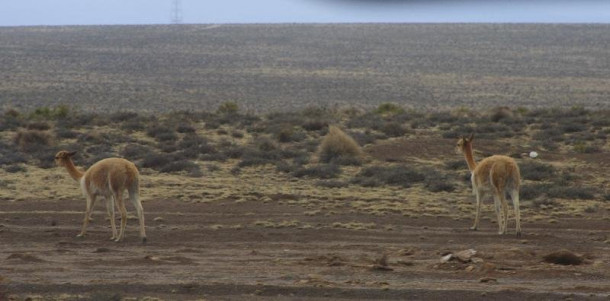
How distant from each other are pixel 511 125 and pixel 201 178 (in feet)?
48.6

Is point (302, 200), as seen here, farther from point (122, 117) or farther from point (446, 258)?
point (122, 117)

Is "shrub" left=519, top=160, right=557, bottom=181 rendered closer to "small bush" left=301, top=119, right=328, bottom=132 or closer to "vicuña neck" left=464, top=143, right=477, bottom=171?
"vicuña neck" left=464, top=143, right=477, bottom=171

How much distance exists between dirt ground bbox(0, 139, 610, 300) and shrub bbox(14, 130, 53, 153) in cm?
550

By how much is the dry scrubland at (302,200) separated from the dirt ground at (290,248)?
44mm

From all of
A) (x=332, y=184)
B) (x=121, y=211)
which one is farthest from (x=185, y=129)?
(x=121, y=211)

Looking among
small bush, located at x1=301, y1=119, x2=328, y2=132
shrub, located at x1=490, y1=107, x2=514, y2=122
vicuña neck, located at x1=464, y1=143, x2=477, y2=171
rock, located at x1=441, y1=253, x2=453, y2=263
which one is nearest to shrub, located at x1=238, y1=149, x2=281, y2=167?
small bush, located at x1=301, y1=119, x2=328, y2=132

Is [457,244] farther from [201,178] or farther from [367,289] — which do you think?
[201,178]

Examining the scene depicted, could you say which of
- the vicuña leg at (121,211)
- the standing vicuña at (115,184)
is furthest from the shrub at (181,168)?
the vicuña leg at (121,211)

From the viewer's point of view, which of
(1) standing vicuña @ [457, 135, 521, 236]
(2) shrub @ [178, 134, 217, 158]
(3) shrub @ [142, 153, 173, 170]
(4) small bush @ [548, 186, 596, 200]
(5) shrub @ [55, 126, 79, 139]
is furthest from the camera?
(5) shrub @ [55, 126, 79, 139]

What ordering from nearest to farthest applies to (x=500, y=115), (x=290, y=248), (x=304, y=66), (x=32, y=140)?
(x=290, y=248) → (x=32, y=140) → (x=500, y=115) → (x=304, y=66)

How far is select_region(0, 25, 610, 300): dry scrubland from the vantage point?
1252 centimetres

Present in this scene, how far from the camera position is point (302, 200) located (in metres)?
20.7

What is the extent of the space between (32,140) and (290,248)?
15.5 m

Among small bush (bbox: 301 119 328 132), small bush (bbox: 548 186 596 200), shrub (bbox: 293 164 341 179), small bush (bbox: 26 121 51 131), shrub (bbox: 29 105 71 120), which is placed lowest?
shrub (bbox: 29 105 71 120)
